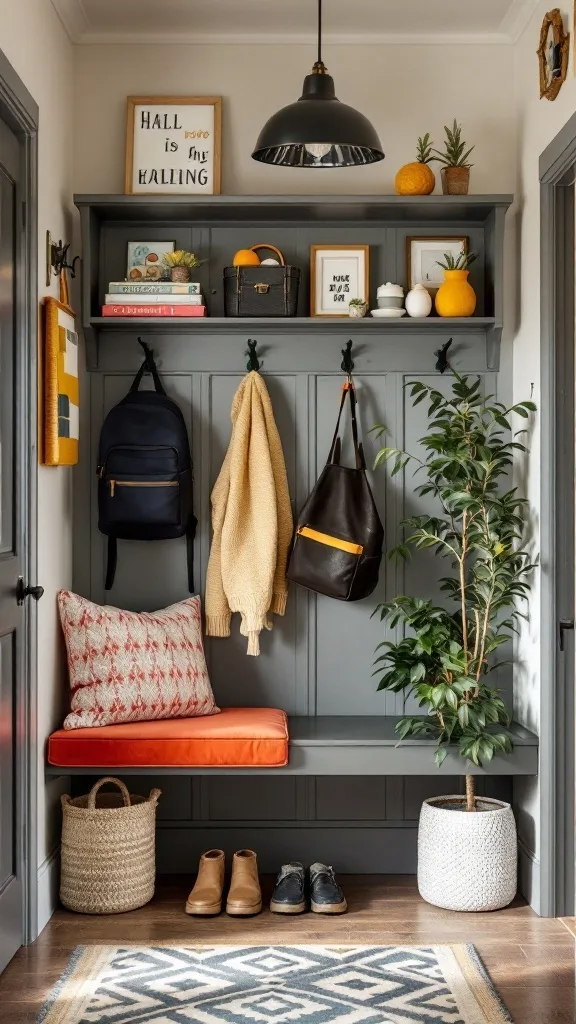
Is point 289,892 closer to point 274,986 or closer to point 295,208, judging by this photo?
point 274,986

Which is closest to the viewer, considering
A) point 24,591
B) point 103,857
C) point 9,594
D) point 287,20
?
point 9,594

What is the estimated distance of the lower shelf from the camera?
127 inches

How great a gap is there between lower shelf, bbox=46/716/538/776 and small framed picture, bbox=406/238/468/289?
4.97 feet

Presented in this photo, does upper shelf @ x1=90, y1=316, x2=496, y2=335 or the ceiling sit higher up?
the ceiling

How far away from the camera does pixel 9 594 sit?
2785 mm

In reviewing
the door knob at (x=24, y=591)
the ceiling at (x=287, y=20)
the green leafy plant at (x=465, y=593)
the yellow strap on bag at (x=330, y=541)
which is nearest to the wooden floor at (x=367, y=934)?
the green leafy plant at (x=465, y=593)

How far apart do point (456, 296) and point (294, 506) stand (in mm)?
882

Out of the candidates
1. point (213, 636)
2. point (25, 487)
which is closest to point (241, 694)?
point (213, 636)

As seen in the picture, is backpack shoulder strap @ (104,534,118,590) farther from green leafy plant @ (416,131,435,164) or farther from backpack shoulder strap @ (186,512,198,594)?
green leafy plant @ (416,131,435,164)

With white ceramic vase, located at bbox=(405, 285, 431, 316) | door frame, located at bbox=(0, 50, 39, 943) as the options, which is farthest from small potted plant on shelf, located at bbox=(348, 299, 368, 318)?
door frame, located at bbox=(0, 50, 39, 943)

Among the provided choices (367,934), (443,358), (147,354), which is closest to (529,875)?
(367,934)

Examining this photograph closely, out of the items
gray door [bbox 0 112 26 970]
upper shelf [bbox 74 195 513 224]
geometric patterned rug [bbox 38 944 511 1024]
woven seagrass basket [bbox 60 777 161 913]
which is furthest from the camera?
upper shelf [bbox 74 195 513 224]

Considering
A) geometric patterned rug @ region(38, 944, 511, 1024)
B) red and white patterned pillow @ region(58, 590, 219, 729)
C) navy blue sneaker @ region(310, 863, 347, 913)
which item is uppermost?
red and white patterned pillow @ region(58, 590, 219, 729)

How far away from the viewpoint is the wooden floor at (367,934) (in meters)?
2.67
